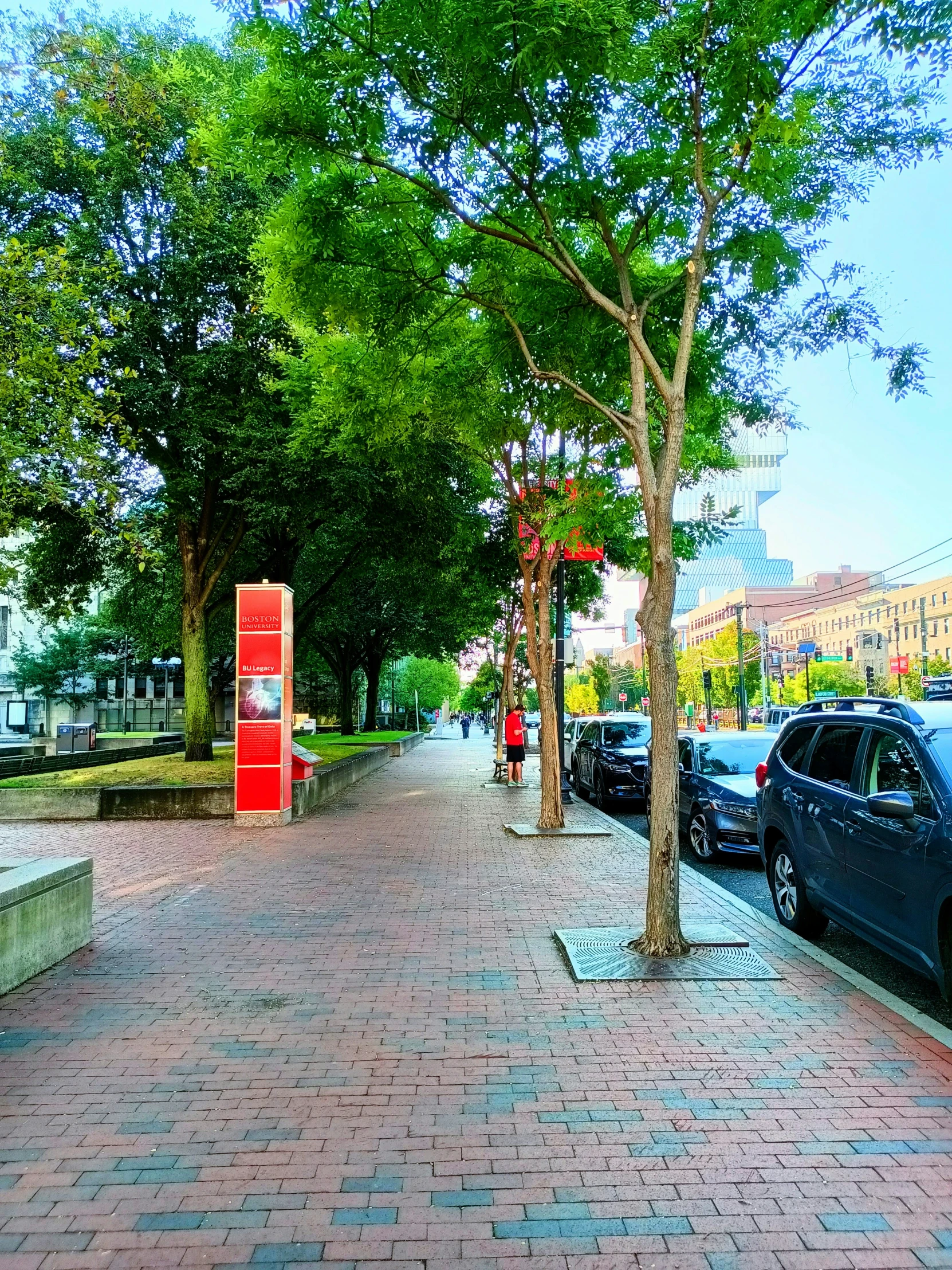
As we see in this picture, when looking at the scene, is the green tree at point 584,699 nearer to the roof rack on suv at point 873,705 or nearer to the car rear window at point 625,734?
the car rear window at point 625,734

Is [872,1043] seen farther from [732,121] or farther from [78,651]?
[78,651]

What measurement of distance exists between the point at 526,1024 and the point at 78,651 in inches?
2569

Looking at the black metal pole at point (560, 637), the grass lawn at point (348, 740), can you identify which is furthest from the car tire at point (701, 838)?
the grass lawn at point (348, 740)

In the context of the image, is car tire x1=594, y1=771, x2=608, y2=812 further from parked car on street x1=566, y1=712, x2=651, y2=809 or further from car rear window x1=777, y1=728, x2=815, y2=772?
car rear window x1=777, y1=728, x2=815, y2=772

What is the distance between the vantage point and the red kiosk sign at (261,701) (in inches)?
577

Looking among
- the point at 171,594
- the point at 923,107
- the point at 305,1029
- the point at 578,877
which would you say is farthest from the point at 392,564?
the point at 305,1029

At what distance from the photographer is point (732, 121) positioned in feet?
22.5

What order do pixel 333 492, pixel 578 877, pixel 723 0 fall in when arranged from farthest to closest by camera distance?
pixel 333 492 < pixel 578 877 < pixel 723 0

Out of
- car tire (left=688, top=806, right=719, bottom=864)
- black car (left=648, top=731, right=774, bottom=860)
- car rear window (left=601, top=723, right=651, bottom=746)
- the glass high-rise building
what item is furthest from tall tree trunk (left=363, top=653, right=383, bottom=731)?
the glass high-rise building

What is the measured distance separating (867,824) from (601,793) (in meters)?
12.7

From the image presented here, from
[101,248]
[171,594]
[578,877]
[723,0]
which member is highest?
[101,248]

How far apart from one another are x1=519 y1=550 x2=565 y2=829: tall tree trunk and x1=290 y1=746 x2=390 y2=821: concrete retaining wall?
175 inches

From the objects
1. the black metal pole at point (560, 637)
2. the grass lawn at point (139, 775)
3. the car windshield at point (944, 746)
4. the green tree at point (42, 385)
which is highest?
the green tree at point (42, 385)

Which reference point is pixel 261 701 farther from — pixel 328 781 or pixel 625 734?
pixel 625 734
